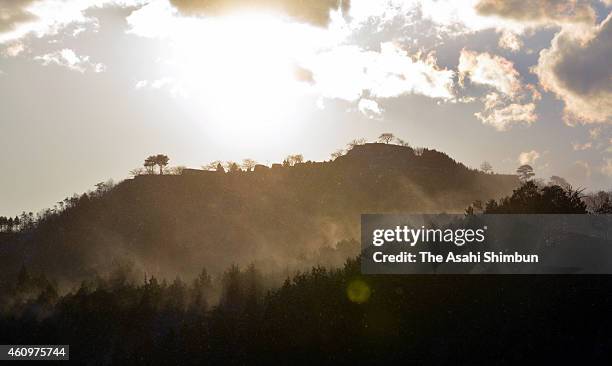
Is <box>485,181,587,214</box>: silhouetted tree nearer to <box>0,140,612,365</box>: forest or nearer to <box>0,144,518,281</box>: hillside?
<box>0,140,612,365</box>: forest

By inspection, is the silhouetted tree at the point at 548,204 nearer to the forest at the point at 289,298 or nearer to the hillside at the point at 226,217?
the forest at the point at 289,298

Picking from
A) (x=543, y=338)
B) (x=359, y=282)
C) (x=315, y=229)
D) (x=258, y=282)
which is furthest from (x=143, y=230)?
(x=543, y=338)

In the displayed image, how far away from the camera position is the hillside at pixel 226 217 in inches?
6447

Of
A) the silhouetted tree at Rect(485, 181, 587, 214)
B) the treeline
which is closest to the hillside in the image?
the treeline

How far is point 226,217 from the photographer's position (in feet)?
588

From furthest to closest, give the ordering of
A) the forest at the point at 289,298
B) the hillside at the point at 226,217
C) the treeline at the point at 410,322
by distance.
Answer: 1. the hillside at the point at 226,217
2. the forest at the point at 289,298
3. the treeline at the point at 410,322

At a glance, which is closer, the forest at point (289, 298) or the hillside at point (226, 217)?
the forest at point (289, 298)

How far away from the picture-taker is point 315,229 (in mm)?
169375

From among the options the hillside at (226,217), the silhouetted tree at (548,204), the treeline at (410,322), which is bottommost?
the treeline at (410,322)

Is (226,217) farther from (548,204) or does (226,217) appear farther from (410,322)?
(410,322)

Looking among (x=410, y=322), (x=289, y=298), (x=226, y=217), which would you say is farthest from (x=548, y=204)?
(x=226, y=217)

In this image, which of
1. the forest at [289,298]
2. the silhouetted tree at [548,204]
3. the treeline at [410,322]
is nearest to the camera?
the treeline at [410,322]

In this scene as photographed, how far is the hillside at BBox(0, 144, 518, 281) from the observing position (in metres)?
164

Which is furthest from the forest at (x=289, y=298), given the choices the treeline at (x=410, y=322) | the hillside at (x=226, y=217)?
the hillside at (x=226, y=217)
